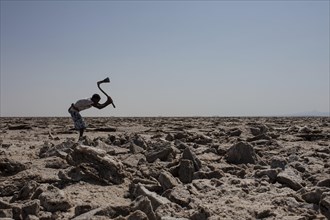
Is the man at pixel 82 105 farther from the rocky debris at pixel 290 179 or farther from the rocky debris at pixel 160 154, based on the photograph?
the rocky debris at pixel 290 179

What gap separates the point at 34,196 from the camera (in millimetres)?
4355

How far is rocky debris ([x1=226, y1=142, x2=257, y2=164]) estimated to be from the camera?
6.70 metres

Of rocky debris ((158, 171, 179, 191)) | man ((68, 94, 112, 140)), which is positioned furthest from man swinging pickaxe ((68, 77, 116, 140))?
rocky debris ((158, 171, 179, 191))

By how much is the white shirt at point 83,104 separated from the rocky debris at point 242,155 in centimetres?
456

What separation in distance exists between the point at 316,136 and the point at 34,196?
8978 mm

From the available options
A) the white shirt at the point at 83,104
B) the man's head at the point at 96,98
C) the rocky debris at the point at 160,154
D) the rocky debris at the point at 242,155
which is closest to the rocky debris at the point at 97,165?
the rocky debris at the point at 160,154

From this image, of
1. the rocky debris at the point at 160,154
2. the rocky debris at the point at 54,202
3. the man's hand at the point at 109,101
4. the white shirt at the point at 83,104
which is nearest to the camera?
the rocky debris at the point at 54,202

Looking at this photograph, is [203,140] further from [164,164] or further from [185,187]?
[185,187]

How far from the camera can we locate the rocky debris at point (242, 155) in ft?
22.0

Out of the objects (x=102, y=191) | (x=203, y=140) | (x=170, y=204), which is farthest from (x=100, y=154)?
(x=203, y=140)

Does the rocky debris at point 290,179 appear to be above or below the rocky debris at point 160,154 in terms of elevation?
below

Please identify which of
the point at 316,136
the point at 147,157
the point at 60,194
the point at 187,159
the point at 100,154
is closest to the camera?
the point at 60,194

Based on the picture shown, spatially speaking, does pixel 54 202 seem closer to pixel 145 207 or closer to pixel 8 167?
pixel 145 207

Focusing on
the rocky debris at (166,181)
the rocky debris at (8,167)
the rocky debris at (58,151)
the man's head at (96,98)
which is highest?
the man's head at (96,98)
